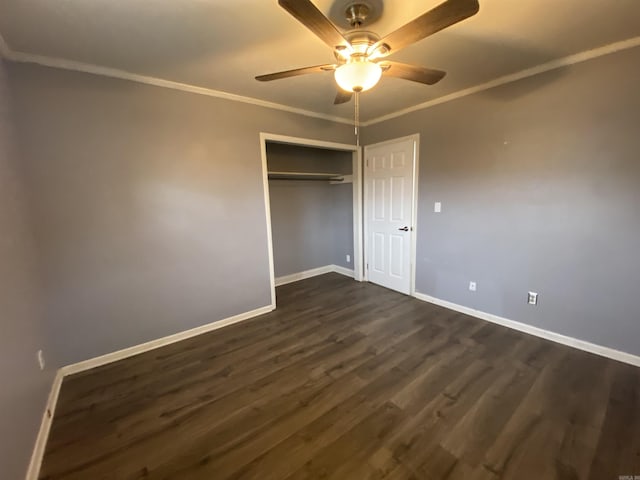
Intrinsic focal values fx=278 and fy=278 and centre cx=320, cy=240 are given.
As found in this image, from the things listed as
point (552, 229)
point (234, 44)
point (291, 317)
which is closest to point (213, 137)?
point (234, 44)

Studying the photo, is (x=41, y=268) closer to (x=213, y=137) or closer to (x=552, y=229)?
(x=213, y=137)

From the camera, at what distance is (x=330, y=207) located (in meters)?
4.93

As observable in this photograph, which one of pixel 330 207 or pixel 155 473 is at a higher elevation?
pixel 330 207

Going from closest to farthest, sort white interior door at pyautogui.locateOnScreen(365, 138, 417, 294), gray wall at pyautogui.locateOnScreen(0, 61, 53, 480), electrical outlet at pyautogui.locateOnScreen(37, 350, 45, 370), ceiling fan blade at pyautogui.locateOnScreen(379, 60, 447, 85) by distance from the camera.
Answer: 1. gray wall at pyautogui.locateOnScreen(0, 61, 53, 480)
2. ceiling fan blade at pyautogui.locateOnScreen(379, 60, 447, 85)
3. electrical outlet at pyautogui.locateOnScreen(37, 350, 45, 370)
4. white interior door at pyautogui.locateOnScreen(365, 138, 417, 294)

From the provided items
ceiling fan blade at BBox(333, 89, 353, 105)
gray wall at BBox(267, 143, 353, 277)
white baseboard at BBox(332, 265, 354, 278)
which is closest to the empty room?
ceiling fan blade at BBox(333, 89, 353, 105)

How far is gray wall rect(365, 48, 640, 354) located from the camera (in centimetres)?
217

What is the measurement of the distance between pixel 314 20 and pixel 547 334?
10.5ft

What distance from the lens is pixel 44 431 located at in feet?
5.61

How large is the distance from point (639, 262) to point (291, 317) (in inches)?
123

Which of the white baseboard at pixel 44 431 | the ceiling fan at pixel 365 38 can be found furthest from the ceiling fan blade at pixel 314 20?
the white baseboard at pixel 44 431

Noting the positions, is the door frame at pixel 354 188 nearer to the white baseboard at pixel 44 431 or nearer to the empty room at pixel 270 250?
the empty room at pixel 270 250

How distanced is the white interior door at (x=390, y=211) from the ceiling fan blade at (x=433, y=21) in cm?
220

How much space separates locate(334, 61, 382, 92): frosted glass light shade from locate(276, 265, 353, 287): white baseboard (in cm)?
342

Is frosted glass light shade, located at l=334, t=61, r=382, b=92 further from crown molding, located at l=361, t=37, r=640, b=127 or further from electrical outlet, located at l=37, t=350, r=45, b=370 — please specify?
electrical outlet, located at l=37, t=350, r=45, b=370
